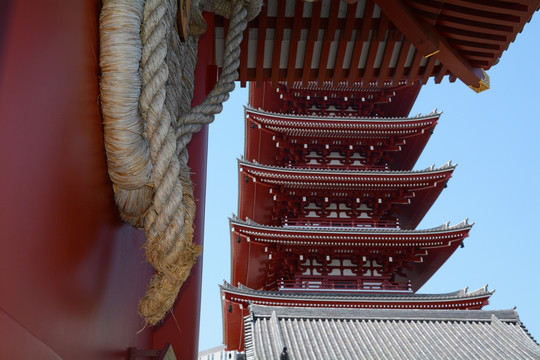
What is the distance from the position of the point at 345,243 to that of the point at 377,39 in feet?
35.0

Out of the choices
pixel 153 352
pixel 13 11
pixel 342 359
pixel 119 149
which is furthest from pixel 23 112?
pixel 342 359

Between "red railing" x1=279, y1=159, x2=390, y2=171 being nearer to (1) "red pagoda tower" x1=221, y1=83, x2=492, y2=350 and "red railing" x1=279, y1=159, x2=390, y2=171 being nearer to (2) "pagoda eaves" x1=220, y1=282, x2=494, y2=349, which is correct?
(1) "red pagoda tower" x1=221, y1=83, x2=492, y2=350

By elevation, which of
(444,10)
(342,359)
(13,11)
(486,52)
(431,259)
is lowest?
(342,359)

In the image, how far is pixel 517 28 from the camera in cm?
214

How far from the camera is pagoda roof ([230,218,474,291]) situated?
12.5 m

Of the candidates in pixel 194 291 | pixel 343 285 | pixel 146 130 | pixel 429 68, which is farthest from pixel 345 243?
pixel 146 130

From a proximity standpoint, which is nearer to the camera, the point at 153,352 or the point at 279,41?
the point at 153,352

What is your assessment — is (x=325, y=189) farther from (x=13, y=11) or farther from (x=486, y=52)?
(x=13, y=11)

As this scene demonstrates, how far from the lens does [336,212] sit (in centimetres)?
1436

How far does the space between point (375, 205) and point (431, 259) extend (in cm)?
199

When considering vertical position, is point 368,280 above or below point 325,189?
below

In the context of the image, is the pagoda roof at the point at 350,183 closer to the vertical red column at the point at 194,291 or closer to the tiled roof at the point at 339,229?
the tiled roof at the point at 339,229

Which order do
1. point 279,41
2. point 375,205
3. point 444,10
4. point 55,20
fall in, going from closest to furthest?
1. point 55,20
2. point 444,10
3. point 279,41
4. point 375,205

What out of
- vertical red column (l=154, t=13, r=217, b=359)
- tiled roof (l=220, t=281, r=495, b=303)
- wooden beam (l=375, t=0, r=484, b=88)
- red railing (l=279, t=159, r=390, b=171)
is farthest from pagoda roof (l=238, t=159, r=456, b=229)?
vertical red column (l=154, t=13, r=217, b=359)
